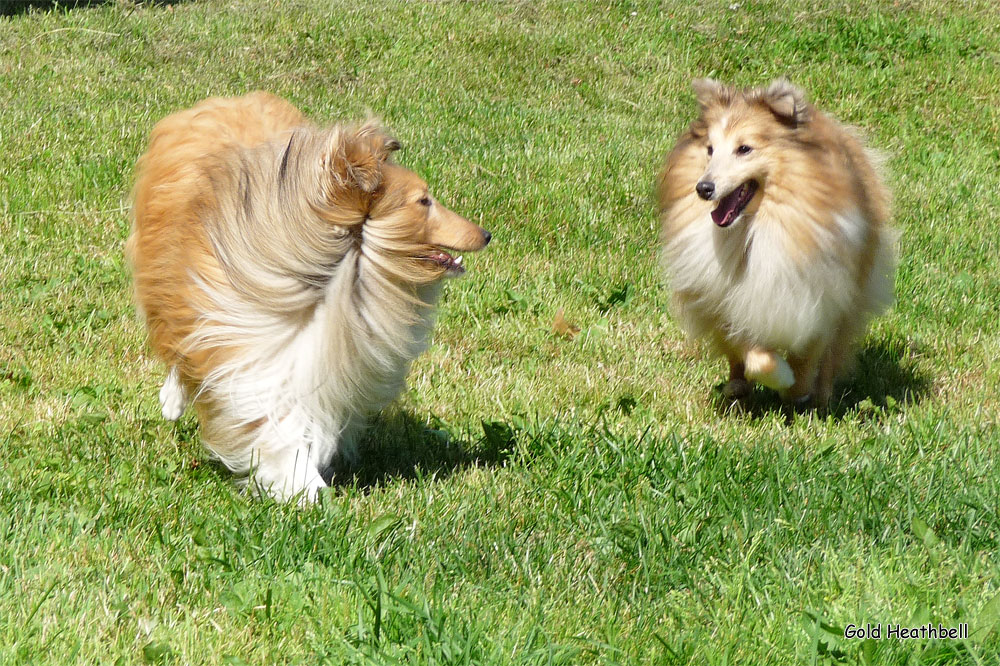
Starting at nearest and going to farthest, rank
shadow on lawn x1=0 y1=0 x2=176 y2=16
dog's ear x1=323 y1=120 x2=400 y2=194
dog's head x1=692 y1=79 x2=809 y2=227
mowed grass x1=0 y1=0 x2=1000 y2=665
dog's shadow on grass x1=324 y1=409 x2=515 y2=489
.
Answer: mowed grass x1=0 y1=0 x2=1000 y2=665 → dog's ear x1=323 y1=120 x2=400 y2=194 → dog's shadow on grass x1=324 y1=409 x2=515 y2=489 → dog's head x1=692 y1=79 x2=809 y2=227 → shadow on lawn x1=0 y1=0 x2=176 y2=16

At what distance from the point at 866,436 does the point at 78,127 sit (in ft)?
20.5

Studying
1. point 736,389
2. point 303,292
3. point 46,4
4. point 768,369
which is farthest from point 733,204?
point 46,4

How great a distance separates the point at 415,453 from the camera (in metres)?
4.43

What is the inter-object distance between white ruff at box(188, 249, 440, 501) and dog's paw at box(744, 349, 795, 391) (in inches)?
67.2

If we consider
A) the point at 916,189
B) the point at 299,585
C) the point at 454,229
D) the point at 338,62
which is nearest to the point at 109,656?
the point at 299,585

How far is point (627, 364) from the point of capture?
5.49 meters

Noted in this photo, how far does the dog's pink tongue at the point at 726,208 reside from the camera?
14.7ft

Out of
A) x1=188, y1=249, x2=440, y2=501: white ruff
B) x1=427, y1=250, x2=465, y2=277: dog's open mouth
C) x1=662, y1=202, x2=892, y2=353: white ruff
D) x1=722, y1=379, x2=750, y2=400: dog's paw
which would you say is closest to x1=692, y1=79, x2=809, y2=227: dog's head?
x1=662, y1=202, x2=892, y2=353: white ruff

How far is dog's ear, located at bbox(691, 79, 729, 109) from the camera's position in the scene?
4.64m

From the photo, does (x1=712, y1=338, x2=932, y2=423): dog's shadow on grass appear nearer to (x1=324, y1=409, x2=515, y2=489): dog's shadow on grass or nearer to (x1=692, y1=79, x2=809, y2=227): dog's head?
(x1=692, y1=79, x2=809, y2=227): dog's head

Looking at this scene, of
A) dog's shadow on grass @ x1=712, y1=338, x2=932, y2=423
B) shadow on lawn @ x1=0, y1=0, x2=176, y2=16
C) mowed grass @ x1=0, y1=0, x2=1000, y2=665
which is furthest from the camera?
shadow on lawn @ x1=0, y1=0, x2=176, y2=16

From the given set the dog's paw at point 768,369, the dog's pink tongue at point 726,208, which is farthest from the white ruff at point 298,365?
the dog's paw at point 768,369

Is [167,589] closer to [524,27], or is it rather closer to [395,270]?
[395,270]

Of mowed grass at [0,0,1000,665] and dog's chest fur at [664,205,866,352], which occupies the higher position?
dog's chest fur at [664,205,866,352]
